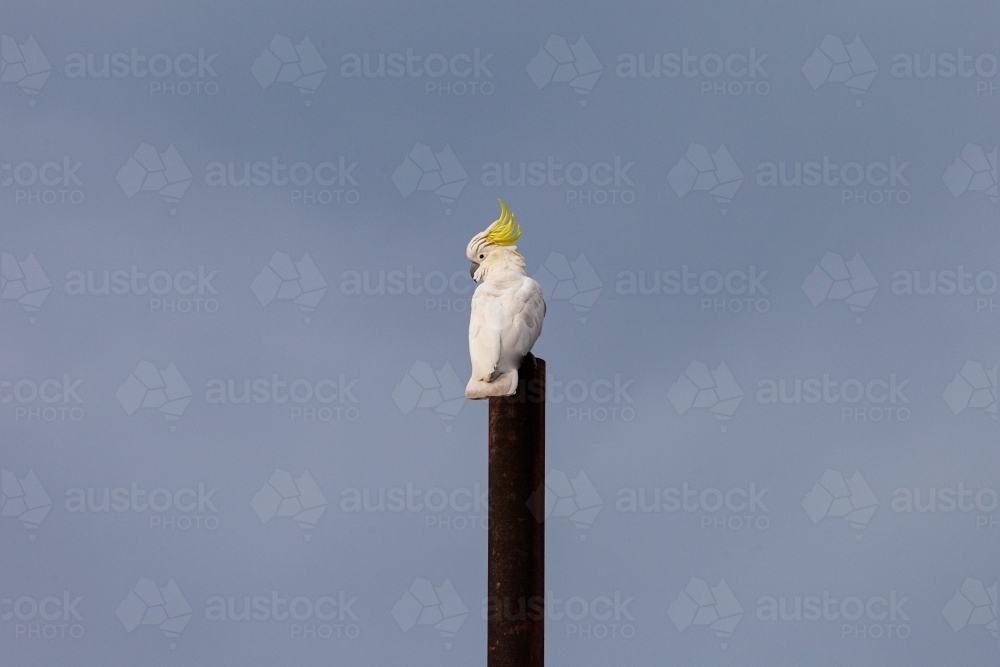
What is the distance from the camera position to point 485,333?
29.1 ft

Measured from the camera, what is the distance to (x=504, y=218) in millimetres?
10680

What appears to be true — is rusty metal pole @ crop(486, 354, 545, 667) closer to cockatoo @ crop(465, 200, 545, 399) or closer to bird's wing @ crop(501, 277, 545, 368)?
cockatoo @ crop(465, 200, 545, 399)

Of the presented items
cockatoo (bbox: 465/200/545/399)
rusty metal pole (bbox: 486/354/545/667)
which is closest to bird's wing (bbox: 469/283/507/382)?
cockatoo (bbox: 465/200/545/399)

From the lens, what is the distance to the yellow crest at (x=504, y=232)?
1056 cm

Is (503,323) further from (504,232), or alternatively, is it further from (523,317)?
(504,232)

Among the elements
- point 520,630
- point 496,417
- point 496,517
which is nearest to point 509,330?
point 496,417

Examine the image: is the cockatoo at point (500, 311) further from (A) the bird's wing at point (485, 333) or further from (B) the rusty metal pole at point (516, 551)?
(B) the rusty metal pole at point (516, 551)

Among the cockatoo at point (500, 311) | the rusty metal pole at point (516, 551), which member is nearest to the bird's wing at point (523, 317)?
the cockatoo at point (500, 311)

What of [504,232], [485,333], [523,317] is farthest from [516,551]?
[504,232]

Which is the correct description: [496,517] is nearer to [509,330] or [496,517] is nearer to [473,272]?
[509,330]

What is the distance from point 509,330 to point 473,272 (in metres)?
1.86

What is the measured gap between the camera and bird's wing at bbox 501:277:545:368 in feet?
28.7

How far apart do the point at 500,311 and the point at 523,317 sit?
190 mm

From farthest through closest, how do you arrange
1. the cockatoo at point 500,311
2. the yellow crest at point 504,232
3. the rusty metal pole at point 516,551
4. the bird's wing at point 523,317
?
the yellow crest at point 504,232
the bird's wing at point 523,317
the cockatoo at point 500,311
the rusty metal pole at point 516,551
